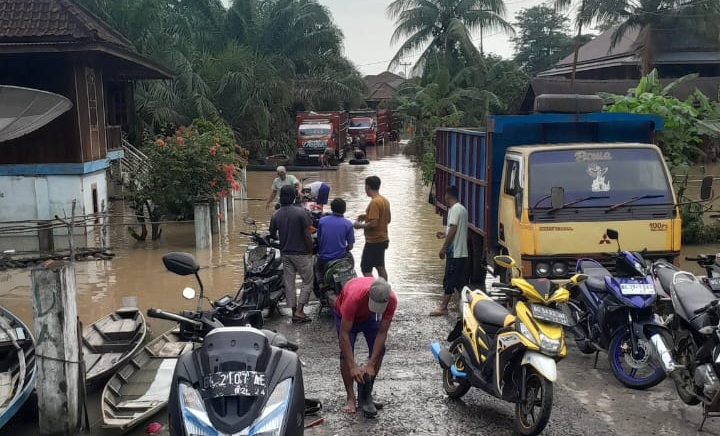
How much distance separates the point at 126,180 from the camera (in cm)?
2264

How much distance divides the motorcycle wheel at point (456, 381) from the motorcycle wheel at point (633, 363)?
1.47 m

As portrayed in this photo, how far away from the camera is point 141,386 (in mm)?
6906

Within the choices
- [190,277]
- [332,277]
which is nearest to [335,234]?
[332,277]

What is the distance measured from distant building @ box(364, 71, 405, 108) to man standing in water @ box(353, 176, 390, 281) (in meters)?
59.3

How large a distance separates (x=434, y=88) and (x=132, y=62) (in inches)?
643

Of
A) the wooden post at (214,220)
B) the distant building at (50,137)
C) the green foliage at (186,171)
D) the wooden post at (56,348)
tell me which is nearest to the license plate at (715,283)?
the wooden post at (56,348)

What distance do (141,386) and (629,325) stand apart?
178 inches

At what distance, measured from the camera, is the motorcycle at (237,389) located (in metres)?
3.93

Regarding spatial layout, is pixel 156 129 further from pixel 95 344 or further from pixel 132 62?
pixel 95 344

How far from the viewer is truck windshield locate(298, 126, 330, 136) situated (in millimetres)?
35125

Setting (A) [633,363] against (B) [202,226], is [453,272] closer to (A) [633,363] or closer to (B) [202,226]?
(A) [633,363]

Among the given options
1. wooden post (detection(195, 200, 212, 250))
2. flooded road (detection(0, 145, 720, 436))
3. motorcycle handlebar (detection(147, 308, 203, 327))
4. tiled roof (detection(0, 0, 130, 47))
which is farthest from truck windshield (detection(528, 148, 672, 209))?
tiled roof (detection(0, 0, 130, 47))

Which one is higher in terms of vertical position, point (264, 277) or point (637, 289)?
point (637, 289)

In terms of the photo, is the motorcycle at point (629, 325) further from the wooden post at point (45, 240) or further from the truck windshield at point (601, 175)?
the wooden post at point (45, 240)
